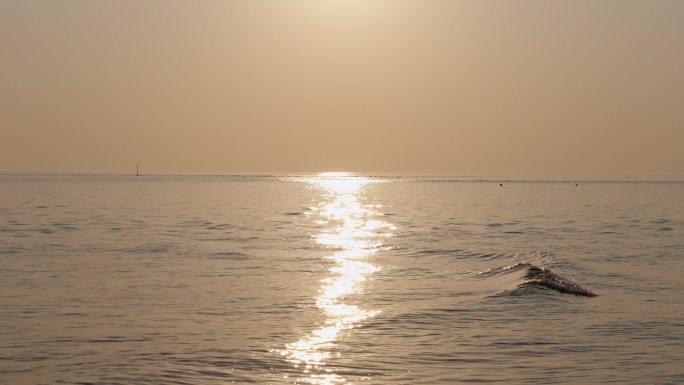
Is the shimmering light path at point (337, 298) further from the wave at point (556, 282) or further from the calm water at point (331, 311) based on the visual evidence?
the wave at point (556, 282)

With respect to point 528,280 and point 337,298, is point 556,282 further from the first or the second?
point 337,298

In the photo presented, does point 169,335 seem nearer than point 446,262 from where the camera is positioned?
Yes

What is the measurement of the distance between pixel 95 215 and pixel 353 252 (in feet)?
128

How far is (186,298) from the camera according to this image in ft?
93.5

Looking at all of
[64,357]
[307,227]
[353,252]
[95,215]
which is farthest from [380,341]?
[95,215]

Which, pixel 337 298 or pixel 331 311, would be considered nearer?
pixel 331 311

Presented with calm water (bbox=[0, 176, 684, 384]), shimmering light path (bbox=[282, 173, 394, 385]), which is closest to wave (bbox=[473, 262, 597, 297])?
calm water (bbox=[0, 176, 684, 384])

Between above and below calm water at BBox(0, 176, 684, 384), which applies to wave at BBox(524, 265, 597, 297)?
above

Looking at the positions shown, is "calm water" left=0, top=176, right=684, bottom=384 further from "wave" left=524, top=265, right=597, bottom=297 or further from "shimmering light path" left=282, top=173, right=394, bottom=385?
"wave" left=524, top=265, right=597, bottom=297

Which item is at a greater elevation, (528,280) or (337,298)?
(528,280)

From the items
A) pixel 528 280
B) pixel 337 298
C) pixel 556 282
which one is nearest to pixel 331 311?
pixel 337 298

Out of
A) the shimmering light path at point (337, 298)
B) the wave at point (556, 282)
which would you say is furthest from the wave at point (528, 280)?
the shimmering light path at point (337, 298)

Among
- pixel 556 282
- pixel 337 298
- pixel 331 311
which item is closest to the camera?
pixel 331 311

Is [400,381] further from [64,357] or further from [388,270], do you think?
[388,270]
